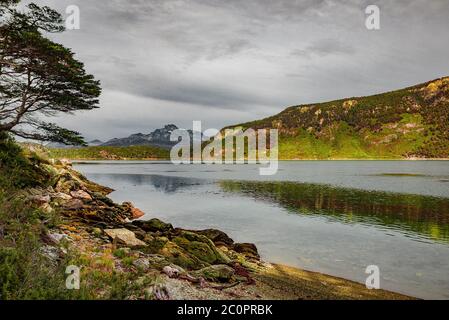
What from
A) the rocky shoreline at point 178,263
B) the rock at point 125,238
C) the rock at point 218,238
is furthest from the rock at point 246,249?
the rock at point 125,238

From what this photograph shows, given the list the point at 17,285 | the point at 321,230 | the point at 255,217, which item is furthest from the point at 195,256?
the point at 255,217

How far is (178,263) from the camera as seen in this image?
1734 centimetres

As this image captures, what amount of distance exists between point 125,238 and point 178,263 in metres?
3.69

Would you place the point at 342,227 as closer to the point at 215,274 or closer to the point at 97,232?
the point at 215,274

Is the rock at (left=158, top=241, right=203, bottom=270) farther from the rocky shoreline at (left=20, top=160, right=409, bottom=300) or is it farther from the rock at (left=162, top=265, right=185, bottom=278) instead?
the rock at (left=162, top=265, right=185, bottom=278)

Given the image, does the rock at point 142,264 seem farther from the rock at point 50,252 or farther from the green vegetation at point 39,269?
the rock at point 50,252

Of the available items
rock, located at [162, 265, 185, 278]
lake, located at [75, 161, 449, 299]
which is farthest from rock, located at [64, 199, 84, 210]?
lake, located at [75, 161, 449, 299]

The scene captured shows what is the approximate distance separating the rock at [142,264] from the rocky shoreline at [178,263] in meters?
0.04

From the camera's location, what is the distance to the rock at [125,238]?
725 inches

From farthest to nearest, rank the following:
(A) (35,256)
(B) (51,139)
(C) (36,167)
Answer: (C) (36,167)
(B) (51,139)
(A) (35,256)

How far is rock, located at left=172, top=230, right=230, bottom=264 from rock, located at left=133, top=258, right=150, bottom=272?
5214 mm
